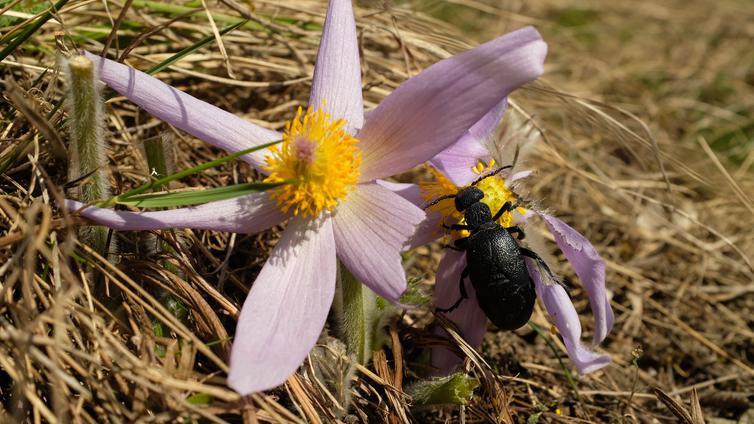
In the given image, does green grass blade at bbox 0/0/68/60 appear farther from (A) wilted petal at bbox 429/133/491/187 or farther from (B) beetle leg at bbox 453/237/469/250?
(B) beetle leg at bbox 453/237/469/250

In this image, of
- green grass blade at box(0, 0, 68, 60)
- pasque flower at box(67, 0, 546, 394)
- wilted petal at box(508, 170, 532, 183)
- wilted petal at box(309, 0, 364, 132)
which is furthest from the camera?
wilted petal at box(508, 170, 532, 183)

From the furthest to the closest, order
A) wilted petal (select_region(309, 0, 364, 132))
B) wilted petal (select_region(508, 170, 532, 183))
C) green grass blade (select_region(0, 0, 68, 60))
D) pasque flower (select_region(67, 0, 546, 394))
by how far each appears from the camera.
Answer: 1. wilted petal (select_region(508, 170, 532, 183))
2. wilted petal (select_region(309, 0, 364, 132))
3. green grass blade (select_region(0, 0, 68, 60))
4. pasque flower (select_region(67, 0, 546, 394))

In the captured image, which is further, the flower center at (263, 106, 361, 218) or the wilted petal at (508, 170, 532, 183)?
the wilted petal at (508, 170, 532, 183)

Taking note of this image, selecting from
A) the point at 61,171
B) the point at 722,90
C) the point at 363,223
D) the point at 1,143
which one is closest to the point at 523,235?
the point at 363,223

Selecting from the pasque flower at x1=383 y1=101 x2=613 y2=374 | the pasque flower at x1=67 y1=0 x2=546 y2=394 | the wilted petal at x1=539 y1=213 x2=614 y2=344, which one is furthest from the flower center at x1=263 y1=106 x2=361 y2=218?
the wilted petal at x1=539 y1=213 x2=614 y2=344

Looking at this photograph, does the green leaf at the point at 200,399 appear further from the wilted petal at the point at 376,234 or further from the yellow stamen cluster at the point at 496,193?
the yellow stamen cluster at the point at 496,193

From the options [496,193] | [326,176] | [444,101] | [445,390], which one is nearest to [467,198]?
[496,193]

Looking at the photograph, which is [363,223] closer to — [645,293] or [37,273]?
[37,273]

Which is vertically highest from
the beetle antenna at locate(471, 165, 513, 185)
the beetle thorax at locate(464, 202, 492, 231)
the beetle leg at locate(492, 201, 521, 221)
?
the beetle antenna at locate(471, 165, 513, 185)

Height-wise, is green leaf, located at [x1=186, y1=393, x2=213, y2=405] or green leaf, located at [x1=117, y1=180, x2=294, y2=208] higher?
green leaf, located at [x1=117, y1=180, x2=294, y2=208]
